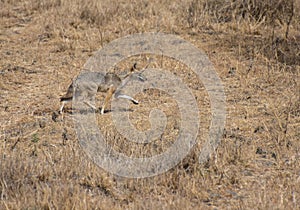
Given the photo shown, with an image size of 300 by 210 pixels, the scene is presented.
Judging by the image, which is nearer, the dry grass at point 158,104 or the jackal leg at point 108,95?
the dry grass at point 158,104

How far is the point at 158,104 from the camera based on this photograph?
721 centimetres

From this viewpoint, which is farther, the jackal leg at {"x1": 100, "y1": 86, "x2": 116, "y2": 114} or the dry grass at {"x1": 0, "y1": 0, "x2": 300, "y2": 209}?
the jackal leg at {"x1": 100, "y1": 86, "x2": 116, "y2": 114}

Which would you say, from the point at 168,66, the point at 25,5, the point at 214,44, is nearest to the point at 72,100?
the point at 168,66

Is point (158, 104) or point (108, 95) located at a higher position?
point (108, 95)

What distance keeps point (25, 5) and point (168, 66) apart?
4578 millimetres

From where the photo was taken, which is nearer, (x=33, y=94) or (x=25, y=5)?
(x=33, y=94)

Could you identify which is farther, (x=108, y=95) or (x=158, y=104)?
(x=158, y=104)

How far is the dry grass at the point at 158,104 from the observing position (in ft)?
15.7

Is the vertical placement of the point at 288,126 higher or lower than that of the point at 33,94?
higher

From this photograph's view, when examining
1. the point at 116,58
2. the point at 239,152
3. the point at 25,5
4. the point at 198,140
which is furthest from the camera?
the point at 25,5

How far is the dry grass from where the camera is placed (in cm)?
478

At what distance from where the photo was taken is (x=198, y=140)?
5984 mm

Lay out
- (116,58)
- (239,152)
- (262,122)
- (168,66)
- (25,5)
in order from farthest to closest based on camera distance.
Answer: (25,5) < (116,58) < (168,66) < (262,122) < (239,152)

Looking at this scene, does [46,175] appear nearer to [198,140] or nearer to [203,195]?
[203,195]
